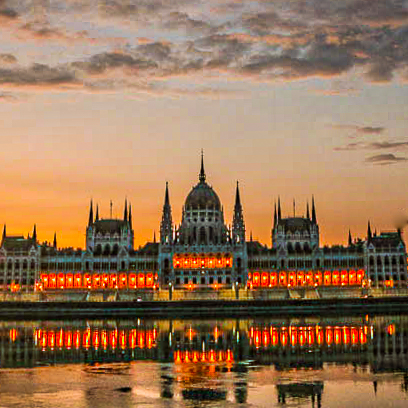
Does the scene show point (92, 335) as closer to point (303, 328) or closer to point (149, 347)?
point (149, 347)

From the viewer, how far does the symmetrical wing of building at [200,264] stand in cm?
15950

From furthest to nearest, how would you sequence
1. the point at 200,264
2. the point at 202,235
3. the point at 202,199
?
the point at 202,199 < the point at 202,235 < the point at 200,264

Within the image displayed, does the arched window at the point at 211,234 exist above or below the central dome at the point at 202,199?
below

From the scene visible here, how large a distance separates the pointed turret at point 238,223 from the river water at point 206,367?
90.5 metres

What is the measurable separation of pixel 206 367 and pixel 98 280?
122569 mm

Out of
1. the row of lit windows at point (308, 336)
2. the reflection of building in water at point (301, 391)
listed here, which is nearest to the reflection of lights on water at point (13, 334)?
the row of lit windows at point (308, 336)

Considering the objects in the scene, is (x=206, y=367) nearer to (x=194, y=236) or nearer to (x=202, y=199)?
(x=194, y=236)

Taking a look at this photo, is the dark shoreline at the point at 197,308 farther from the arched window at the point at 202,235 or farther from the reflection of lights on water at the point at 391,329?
the arched window at the point at 202,235

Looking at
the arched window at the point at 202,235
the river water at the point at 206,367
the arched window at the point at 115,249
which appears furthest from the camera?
the arched window at the point at 202,235

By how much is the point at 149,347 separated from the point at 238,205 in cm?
11536

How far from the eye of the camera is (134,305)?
333 feet

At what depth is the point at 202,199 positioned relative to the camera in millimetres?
174875

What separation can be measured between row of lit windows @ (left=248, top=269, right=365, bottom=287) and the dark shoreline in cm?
5665

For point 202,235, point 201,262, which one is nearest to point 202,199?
point 202,235
